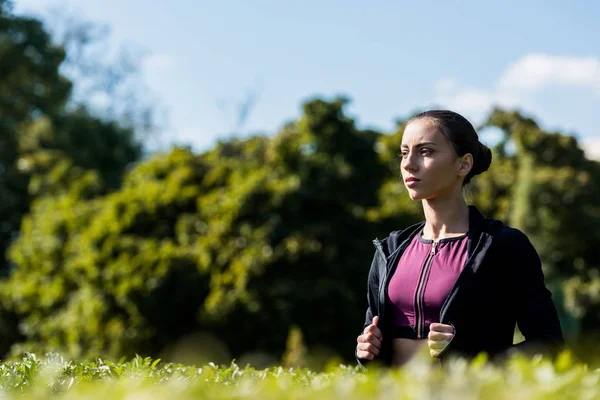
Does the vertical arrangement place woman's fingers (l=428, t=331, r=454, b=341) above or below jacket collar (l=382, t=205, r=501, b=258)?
below

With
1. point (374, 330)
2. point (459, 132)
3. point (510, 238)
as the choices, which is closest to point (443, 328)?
point (374, 330)

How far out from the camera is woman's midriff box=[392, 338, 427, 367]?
3.00 meters

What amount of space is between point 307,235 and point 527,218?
7.42m

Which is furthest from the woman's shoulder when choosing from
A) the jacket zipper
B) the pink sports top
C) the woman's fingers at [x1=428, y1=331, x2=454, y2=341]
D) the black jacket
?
the woman's fingers at [x1=428, y1=331, x2=454, y2=341]

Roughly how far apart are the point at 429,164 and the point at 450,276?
0.45 m

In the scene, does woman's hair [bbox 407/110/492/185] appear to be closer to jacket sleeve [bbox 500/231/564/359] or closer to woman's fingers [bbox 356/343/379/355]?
jacket sleeve [bbox 500/231/564/359]

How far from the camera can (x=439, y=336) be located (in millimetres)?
2785

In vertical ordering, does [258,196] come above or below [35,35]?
below

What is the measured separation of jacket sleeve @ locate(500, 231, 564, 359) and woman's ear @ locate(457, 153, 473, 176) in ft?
1.23

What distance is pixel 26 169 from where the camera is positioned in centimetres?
2227

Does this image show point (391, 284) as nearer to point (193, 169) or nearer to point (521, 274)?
point (521, 274)

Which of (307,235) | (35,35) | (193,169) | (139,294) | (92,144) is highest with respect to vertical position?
(35,35)

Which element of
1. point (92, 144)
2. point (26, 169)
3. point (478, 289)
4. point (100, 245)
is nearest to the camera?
point (478, 289)

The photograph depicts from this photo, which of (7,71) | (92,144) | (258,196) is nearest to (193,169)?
(258,196)
